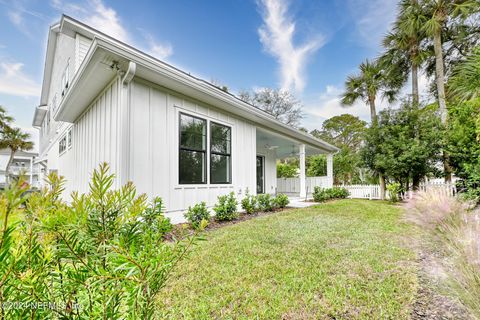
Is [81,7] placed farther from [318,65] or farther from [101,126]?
[318,65]

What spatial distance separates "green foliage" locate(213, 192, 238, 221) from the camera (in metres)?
6.37

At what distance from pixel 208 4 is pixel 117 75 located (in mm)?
7798

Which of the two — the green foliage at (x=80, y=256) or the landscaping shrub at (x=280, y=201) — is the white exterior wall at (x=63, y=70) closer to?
the landscaping shrub at (x=280, y=201)

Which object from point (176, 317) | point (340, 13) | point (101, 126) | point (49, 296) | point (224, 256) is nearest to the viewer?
point (49, 296)

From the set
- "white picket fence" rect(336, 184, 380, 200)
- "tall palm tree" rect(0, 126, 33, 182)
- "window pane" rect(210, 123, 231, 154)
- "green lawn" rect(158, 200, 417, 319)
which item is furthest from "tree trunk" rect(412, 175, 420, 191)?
"tall palm tree" rect(0, 126, 33, 182)

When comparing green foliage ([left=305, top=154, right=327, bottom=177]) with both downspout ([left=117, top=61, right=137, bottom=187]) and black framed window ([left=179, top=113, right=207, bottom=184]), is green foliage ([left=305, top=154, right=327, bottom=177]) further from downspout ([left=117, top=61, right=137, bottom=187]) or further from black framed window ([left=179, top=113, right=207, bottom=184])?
downspout ([left=117, top=61, right=137, bottom=187])

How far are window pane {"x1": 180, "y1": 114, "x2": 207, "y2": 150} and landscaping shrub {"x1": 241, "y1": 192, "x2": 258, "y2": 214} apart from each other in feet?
7.56

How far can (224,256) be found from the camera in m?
3.60

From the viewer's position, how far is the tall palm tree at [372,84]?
16031mm

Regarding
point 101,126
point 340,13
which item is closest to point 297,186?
point 340,13

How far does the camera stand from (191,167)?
621 cm

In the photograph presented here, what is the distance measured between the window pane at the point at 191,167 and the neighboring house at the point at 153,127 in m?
0.03

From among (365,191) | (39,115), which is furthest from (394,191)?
(39,115)

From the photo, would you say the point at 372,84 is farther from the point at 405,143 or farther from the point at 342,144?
the point at 342,144
